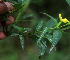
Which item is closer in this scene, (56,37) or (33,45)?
(56,37)

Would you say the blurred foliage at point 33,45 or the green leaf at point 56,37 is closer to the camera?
the green leaf at point 56,37

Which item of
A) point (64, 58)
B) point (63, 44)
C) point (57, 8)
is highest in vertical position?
point (57, 8)

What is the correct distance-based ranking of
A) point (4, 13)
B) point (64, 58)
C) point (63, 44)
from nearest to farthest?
point (4, 13) < point (64, 58) < point (63, 44)

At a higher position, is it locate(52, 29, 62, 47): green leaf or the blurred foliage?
locate(52, 29, 62, 47): green leaf

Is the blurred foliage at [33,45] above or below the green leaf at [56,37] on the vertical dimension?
below

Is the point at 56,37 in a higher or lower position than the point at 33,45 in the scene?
higher

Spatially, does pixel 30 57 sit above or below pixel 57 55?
below

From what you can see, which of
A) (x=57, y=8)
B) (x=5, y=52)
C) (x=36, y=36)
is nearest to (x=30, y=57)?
(x=5, y=52)

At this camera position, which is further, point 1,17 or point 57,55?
point 57,55

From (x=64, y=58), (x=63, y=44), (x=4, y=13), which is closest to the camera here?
(x=4, y=13)

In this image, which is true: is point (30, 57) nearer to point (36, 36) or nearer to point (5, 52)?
point (5, 52)

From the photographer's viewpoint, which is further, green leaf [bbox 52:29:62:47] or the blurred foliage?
the blurred foliage
